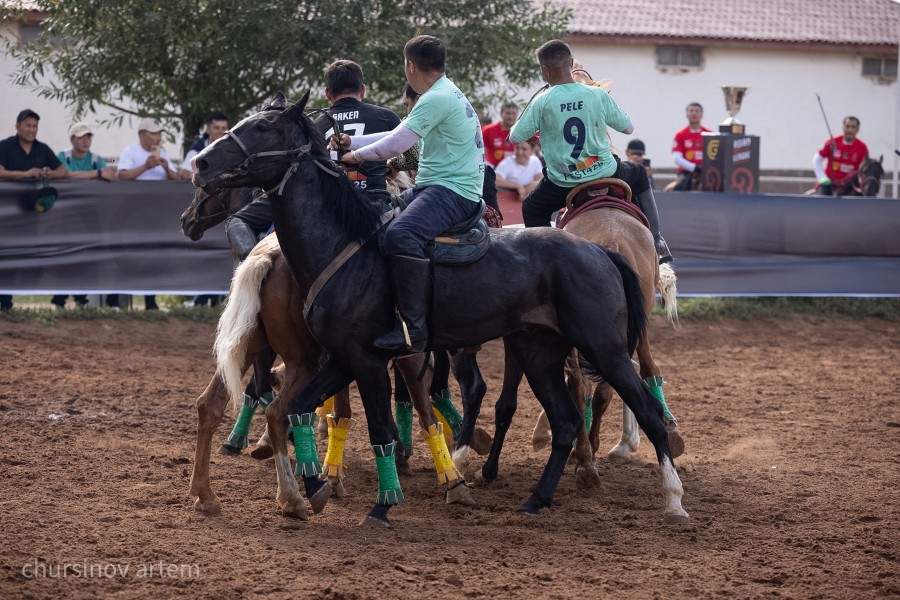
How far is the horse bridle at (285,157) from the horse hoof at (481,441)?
243cm

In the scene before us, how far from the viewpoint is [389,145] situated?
6.03 metres

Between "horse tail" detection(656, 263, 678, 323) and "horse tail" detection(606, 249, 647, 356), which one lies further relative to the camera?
"horse tail" detection(656, 263, 678, 323)

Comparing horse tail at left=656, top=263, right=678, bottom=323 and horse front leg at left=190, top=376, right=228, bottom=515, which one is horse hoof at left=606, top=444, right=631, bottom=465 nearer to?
horse tail at left=656, top=263, right=678, bottom=323

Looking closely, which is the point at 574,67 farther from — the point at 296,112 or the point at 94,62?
the point at 94,62

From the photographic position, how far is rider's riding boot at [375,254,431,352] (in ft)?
19.9

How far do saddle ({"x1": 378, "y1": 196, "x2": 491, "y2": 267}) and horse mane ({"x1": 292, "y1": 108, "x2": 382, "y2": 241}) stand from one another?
0.43ft

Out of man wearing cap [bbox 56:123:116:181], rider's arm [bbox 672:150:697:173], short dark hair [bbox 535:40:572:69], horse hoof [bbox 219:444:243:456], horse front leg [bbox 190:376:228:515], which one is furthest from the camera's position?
rider's arm [bbox 672:150:697:173]

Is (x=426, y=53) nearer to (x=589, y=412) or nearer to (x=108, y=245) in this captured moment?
(x=589, y=412)

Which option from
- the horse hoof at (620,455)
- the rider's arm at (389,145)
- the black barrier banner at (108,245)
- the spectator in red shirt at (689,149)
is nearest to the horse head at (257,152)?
the rider's arm at (389,145)

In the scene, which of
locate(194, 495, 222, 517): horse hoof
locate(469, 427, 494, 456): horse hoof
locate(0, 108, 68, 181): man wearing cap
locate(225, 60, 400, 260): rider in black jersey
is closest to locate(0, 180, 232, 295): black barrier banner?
locate(0, 108, 68, 181): man wearing cap

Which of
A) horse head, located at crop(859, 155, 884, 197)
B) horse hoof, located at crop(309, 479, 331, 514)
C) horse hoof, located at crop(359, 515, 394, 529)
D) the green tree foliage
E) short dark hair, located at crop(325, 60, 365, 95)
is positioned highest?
the green tree foliage

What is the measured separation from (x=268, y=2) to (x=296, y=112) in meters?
7.81

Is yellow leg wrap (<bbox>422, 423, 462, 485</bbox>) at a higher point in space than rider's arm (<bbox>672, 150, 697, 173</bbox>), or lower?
lower

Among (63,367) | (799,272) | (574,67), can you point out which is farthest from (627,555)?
(799,272)
